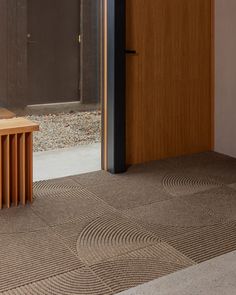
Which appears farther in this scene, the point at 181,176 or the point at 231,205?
the point at 181,176

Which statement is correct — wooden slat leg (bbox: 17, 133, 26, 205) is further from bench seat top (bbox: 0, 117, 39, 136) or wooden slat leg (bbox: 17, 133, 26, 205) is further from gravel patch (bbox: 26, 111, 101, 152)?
A: gravel patch (bbox: 26, 111, 101, 152)

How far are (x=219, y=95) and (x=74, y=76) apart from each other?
4.47 ft

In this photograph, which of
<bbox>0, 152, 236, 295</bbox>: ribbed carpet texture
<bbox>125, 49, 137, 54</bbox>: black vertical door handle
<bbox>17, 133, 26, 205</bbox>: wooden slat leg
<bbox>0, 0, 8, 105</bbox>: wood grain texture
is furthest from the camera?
<bbox>0, 0, 8, 105</bbox>: wood grain texture

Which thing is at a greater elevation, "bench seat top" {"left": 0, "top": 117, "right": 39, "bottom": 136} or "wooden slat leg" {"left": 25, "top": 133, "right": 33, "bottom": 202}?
"bench seat top" {"left": 0, "top": 117, "right": 39, "bottom": 136}

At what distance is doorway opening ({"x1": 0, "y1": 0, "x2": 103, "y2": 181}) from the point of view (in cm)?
412

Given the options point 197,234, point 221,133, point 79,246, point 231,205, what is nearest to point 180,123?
point 221,133

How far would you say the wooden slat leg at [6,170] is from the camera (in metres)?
3.09

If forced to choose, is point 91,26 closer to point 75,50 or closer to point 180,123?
point 75,50

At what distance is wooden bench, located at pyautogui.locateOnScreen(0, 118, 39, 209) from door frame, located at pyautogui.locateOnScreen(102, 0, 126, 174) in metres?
0.89

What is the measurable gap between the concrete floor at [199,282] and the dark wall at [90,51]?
208 cm

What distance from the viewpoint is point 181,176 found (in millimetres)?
3846

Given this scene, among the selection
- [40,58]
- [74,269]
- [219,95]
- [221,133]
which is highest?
[40,58]

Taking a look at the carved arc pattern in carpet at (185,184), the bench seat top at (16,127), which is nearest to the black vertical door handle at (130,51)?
the carved arc pattern in carpet at (185,184)

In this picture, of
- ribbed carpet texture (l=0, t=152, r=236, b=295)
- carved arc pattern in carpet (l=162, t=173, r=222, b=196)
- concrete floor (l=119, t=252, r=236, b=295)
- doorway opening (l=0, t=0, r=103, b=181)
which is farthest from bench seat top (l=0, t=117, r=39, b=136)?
concrete floor (l=119, t=252, r=236, b=295)
